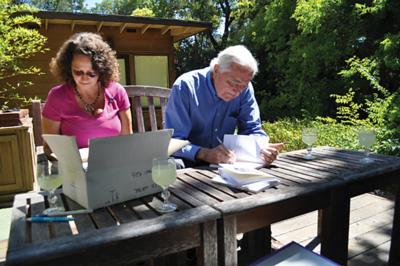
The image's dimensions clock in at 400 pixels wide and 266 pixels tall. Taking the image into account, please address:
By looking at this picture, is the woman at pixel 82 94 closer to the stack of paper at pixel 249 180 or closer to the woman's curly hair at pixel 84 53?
the woman's curly hair at pixel 84 53

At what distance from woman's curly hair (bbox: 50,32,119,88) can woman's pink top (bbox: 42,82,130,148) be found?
92mm

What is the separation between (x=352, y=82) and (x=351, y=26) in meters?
0.98

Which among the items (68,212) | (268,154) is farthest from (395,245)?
(68,212)

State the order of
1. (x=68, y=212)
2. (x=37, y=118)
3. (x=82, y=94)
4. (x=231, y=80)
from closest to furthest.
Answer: (x=68, y=212) → (x=231, y=80) → (x=82, y=94) → (x=37, y=118)

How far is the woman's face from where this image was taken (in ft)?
6.37

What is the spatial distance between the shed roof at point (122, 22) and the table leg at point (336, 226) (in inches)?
196

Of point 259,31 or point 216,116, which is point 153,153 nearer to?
point 216,116

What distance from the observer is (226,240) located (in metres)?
1.06

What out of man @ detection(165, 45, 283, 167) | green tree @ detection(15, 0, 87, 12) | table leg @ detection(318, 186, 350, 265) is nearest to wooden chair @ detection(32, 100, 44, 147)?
man @ detection(165, 45, 283, 167)

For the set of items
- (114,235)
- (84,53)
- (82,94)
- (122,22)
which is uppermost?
(122,22)

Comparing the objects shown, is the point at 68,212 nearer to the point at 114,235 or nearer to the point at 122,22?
the point at 114,235

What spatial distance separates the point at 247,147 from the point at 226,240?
1.99 ft

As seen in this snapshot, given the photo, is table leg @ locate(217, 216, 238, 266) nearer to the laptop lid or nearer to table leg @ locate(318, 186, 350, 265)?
the laptop lid

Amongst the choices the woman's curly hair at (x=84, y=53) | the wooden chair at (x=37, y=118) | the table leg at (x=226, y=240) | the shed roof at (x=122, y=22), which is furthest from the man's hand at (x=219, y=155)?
the shed roof at (x=122, y=22)
